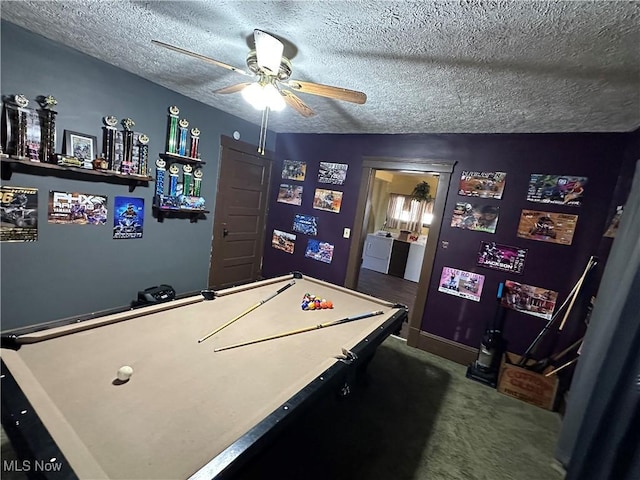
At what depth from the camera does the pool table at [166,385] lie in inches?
31.2

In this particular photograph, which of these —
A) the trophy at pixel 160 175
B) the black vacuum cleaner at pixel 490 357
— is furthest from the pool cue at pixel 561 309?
the trophy at pixel 160 175

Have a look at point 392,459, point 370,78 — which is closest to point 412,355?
point 392,459

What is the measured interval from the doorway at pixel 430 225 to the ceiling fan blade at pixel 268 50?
2078mm

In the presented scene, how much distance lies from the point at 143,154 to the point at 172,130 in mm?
391

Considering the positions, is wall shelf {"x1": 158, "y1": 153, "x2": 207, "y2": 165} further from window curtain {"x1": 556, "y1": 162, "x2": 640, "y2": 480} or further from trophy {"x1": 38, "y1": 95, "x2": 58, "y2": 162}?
window curtain {"x1": 556, "y1": 162, "x2": 640, "y2": 480}

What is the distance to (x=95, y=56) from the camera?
227 centimetres

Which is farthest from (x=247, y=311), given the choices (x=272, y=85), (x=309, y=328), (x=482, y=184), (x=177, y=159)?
(x=482, y=184)

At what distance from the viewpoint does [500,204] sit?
9.23 feet

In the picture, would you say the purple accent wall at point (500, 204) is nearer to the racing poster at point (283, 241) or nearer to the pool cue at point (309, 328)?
the racing poster at point (283, 241)

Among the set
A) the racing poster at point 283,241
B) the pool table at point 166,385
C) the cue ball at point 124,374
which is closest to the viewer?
the pool table at point 166,385

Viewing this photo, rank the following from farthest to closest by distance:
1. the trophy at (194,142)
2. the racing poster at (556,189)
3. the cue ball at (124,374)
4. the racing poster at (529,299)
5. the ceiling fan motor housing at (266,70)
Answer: the trophy at (194,142), the racing poster at (529,299), the racing poster at (556,189), the ceiling fan motor housing at (266,70), the cue ball at (124,374)

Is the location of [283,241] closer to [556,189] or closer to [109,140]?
[109,140]

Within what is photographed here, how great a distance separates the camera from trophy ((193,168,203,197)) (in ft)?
10.5

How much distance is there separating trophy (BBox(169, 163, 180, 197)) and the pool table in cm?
165
